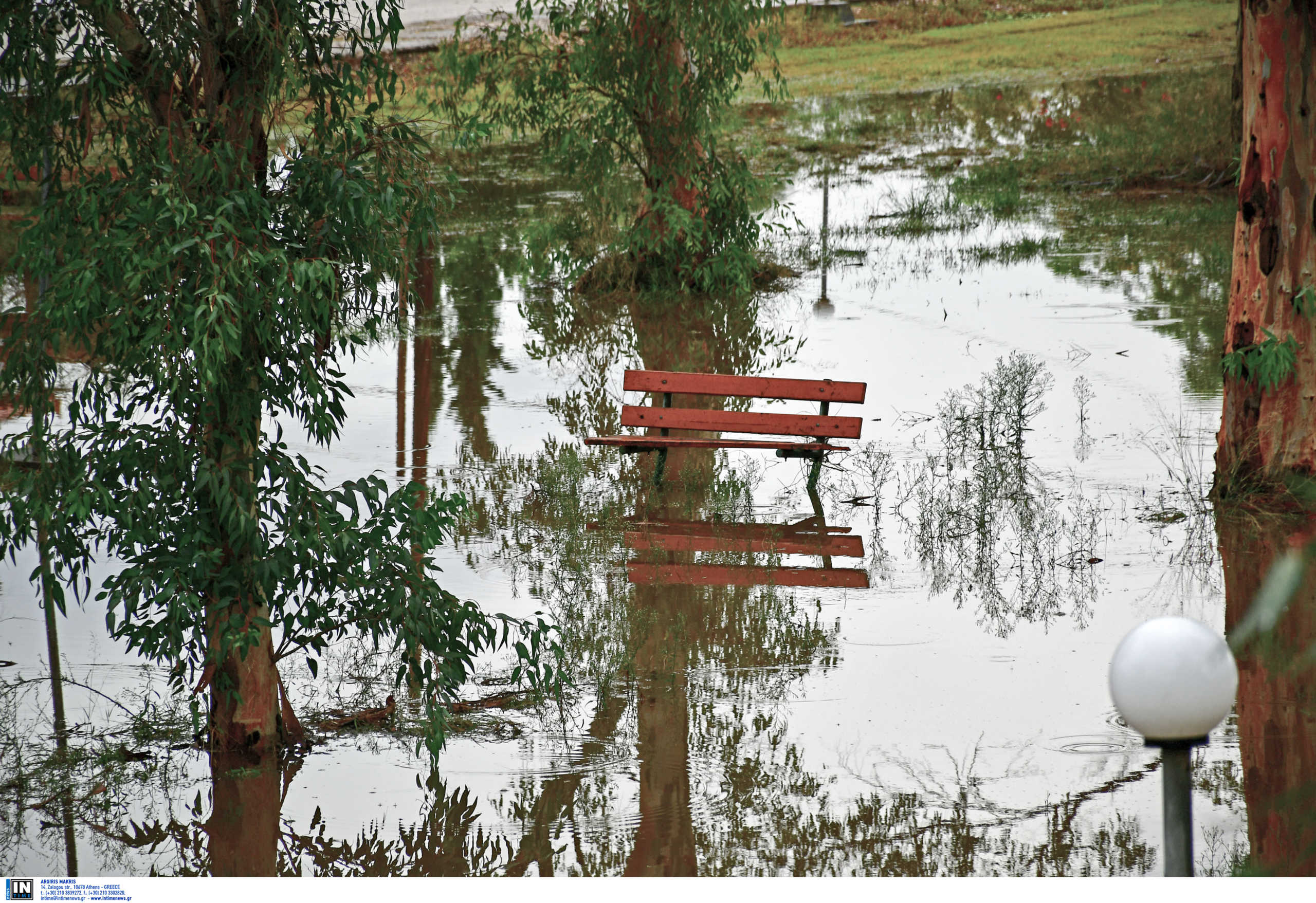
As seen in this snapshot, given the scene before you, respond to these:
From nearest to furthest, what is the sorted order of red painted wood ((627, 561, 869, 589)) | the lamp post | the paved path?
1. the lamp post
2. red painted wood ((627, 561, 869, 589))
3. the paved path

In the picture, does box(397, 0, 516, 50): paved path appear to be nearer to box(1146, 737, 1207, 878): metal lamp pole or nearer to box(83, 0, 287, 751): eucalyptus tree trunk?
box(83, 0, 287, 751): eucalyptus tree trunk

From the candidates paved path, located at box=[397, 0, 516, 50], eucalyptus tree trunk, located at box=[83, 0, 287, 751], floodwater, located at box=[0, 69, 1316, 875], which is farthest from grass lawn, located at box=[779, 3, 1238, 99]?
eucalyptus tree trunk, located at box=[83, 0, 287, 751]

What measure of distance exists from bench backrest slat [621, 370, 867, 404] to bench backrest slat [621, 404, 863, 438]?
14 centimetres

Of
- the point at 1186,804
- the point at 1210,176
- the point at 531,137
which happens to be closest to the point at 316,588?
the point at 1186,804

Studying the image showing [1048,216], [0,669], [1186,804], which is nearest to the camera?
[1186,804]

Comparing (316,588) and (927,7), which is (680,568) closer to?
(316,588)

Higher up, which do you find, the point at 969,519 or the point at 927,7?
the point at 927,7

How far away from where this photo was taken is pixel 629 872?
4.95 meters

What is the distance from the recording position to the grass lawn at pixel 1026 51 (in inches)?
1294

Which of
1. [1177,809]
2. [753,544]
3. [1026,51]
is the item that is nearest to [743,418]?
[753,544]

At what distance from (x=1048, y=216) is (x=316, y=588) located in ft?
55.3

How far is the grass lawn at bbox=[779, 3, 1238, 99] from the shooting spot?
3288 cm

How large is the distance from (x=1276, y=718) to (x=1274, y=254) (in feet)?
12.6

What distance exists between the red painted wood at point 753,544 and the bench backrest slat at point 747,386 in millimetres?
1265
